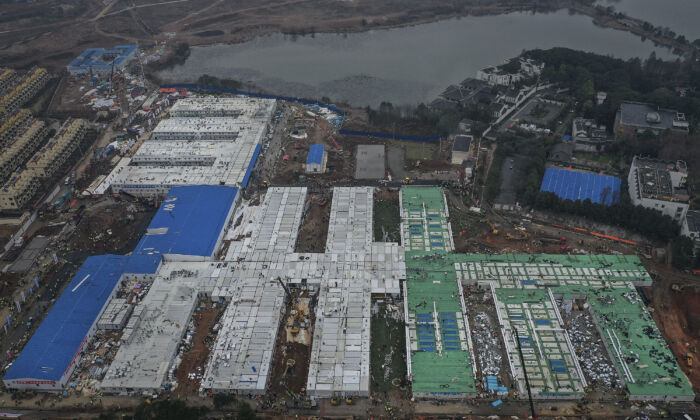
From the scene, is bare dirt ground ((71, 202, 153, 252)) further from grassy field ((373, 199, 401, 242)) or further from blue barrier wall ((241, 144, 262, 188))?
grassy field ((373, 199, 401, 242))

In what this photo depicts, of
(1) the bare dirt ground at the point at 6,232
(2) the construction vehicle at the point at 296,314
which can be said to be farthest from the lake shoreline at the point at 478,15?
(2) the construction vehicle at the point at 296,314

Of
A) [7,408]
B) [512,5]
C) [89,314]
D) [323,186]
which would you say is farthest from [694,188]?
[512,5]

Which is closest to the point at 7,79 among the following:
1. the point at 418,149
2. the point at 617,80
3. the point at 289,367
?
the point at 418,149

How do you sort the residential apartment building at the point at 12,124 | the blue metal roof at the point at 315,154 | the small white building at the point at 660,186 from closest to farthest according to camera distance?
the small white building at the point at 660,186 → the blue metal roof at the point at 315,154 → the residential apartment building at the point at 12,124

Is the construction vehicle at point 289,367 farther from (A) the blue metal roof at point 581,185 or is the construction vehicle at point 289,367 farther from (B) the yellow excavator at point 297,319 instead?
(A) the blue metal roof at point 581,185

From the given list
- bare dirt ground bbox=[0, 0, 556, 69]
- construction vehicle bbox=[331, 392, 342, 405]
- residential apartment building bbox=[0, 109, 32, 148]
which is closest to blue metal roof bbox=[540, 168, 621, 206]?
construction vehicle bbox=[331, 392, 342, 405]

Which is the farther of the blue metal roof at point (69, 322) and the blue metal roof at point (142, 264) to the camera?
the blue metal roof at point (142, 264)
